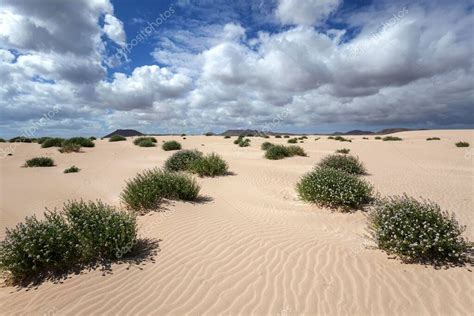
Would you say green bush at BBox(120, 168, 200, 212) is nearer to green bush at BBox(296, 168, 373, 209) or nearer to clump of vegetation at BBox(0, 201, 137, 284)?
clump of vegetation at BBox(0, 201, 137, 284)

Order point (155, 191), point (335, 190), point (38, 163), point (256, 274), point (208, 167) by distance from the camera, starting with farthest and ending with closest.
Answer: point (38, 163) → point (208, 167) → point (335, 190) → point (155, 191) → point (256, 274)

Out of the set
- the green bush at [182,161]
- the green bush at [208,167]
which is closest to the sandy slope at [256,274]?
the green bush at [208,167]

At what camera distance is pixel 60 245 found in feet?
16.8

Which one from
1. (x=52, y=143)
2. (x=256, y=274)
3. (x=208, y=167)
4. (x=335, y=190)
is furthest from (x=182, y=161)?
(x=52, y=143)

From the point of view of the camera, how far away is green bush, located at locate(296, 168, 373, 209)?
9.02 m

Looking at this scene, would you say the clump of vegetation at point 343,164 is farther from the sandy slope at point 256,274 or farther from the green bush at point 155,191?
the green bush at point 155,191

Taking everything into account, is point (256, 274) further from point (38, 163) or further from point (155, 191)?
point (38, 163)

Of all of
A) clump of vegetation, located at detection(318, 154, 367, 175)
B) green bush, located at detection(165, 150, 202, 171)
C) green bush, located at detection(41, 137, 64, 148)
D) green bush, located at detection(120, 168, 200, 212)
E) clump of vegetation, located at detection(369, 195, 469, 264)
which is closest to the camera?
clump of vegetation, located at detection(369, 195, 469, 264)

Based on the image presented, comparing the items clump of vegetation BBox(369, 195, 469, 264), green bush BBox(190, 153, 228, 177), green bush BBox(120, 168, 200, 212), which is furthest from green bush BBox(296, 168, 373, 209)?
green bush BBox(190, 153, 228, 177)

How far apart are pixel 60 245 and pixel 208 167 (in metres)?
9.50

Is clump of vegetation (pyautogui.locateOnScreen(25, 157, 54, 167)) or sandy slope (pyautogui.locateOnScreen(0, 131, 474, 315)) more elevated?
sandy slope (pyautogui.locateOnScreen(0, 131, 474, 315))

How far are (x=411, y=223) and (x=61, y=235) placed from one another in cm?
644

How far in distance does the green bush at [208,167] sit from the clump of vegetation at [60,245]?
844cm

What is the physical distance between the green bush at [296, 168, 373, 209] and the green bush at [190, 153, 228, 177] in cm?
554
